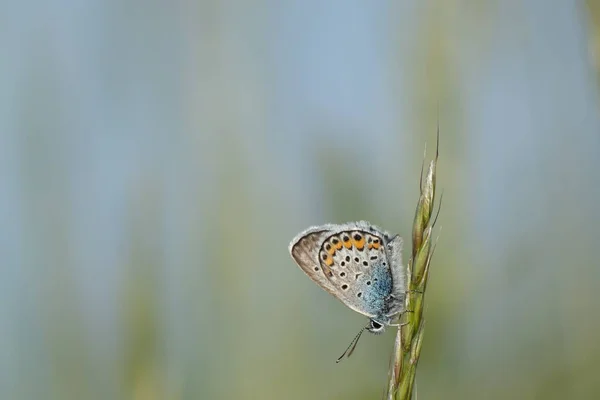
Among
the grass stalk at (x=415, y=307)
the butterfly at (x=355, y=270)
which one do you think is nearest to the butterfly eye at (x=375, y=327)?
the butterfly at (x=355, y=270)

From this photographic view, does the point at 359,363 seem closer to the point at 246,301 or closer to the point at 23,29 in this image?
the point at 246,301

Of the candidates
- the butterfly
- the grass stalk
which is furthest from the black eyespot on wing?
the grass stalk

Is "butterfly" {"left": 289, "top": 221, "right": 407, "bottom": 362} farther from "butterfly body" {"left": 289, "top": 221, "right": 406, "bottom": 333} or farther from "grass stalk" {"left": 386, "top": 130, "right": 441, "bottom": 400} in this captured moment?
"grass stalk" {"left": 386, "top": 130, "right": 441, "bottom": 400}

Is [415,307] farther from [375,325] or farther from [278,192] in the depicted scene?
[278,192]

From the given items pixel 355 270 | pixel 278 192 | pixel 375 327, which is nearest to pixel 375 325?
pixel 375 327

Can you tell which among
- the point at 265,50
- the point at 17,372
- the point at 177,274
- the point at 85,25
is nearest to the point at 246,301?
the point at 177,274

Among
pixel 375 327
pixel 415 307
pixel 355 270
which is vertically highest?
pixel 415 307

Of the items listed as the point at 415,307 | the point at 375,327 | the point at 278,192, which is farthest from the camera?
the point at 278,192

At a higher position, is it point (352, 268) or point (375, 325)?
point (352, 268)
